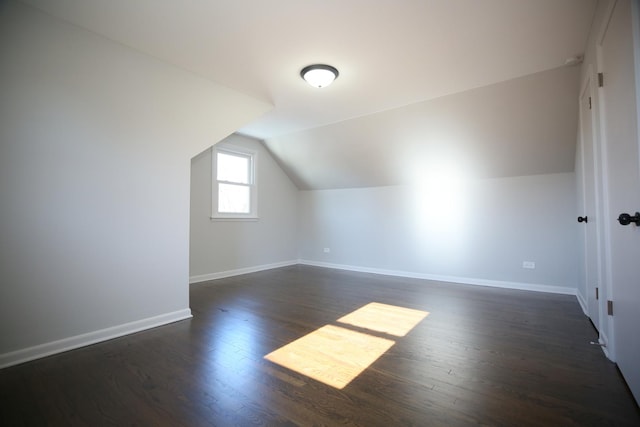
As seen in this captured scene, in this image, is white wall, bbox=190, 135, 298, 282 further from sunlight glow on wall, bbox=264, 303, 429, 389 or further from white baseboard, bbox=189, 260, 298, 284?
sunlight glow on wall, bbox=264, 303, 429, 389

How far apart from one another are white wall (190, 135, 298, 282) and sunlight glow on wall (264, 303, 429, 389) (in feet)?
9.16

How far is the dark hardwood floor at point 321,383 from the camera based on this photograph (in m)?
1.57

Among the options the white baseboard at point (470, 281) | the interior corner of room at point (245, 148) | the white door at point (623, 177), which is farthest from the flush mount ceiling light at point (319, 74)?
the white baseboard at point (470, 281)

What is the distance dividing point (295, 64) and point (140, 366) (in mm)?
2799

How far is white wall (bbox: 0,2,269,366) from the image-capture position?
2146mm

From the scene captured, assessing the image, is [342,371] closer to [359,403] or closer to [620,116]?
[359,403]

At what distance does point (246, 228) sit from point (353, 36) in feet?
12.9

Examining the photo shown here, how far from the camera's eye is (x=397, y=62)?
286 cm

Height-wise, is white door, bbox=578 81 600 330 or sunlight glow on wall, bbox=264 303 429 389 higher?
white door, bbox=578 81 600 330

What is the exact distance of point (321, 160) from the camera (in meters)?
5.64

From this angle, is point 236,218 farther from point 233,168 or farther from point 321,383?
point 321,383

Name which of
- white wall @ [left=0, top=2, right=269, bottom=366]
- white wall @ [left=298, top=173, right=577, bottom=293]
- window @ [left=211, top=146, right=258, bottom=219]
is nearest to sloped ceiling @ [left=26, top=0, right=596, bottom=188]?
white wall @ [left=0, top=2, right=269, bottom=366]

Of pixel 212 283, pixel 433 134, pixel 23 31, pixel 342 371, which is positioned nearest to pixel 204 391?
pixel 342 371

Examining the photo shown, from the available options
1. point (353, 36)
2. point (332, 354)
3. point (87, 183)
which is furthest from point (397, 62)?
point (87, 183)
